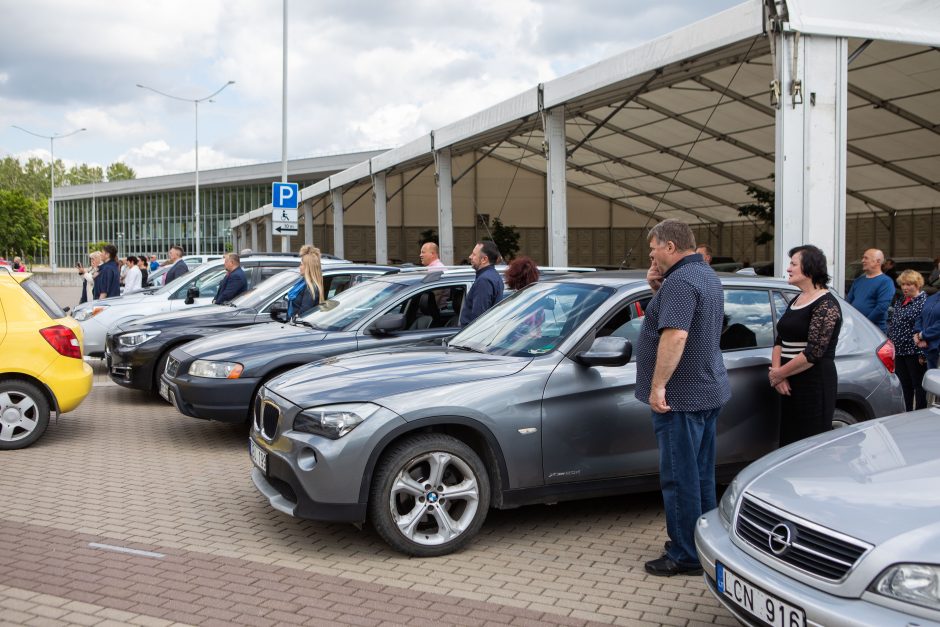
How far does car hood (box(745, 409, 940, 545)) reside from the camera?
9.76ft

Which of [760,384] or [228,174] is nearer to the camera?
[760,384]

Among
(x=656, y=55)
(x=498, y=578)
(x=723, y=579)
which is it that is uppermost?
(x=656, y=55)

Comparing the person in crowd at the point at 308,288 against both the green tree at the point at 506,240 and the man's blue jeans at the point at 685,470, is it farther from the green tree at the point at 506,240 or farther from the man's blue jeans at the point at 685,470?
the green tree at the point at 506,240

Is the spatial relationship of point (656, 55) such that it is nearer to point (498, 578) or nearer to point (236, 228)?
point (498, 578)

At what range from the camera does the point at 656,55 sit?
40.3 ft

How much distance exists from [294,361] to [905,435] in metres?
5.09

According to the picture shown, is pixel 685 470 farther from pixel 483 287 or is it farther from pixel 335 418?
pixel 483 287

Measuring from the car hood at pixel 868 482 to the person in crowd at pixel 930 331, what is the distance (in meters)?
4.07

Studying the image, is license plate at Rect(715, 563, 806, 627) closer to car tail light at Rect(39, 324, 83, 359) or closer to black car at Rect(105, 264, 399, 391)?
car tail light at Rect(39, 324, 83, 359)

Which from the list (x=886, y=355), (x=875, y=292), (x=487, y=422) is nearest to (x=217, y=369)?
(x=487, y=422)

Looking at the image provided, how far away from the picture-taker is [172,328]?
986 centimetres

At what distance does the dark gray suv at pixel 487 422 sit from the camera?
473 centimetres

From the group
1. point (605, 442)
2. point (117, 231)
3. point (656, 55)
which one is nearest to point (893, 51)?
point (656, 55)

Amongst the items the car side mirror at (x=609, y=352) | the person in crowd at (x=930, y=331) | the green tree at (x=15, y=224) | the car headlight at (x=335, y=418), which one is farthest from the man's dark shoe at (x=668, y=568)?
the green tree at (x=15, y=224)
